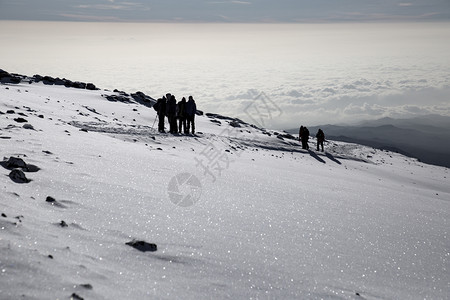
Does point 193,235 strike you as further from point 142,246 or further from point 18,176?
point 18,176

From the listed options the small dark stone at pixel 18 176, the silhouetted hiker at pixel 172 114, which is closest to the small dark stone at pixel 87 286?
the small dark stone at pixel 18 176

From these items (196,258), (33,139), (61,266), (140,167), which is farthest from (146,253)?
(33,139)

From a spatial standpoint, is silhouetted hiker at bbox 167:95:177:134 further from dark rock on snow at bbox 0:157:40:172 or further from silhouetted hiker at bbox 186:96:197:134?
dark rock on snow at bbox 0:157:40:172

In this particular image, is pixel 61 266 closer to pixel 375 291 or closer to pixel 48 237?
pixel 48 237

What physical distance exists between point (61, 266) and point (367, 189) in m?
11.5

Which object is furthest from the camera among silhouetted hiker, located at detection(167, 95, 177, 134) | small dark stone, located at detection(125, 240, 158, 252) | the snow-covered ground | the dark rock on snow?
silhouetted hiker, located at detection(167, 95, 177, 134)

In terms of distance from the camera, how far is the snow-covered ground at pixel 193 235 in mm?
4238

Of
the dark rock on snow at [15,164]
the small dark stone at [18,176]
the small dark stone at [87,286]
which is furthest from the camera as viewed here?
the dark rock on snow at [15,164]

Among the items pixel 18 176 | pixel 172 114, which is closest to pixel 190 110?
pixel 172 114

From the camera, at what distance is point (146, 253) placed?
16.5 ft

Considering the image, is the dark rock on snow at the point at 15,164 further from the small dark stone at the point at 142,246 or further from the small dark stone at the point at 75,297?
the small dark stone at the point at 75,297

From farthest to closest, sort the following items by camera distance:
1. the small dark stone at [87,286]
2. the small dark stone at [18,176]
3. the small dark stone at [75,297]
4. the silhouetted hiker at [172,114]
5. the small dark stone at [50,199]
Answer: the silhouetted hiker at [172,114]
the small dark stone at [18,176]
the small dark stone at [50,199]
the small dark stone at [87,286]
the small dark stone at [75,297]

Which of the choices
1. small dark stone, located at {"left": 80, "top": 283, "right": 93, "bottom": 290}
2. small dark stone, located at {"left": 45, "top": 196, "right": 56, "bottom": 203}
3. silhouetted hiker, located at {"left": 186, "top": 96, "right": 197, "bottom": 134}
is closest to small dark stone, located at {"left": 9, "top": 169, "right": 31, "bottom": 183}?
small dark stone, located at {"left": 45, "top": 196, "right": 56, "bottom": 203}

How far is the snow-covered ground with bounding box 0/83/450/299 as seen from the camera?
13.9 ft
